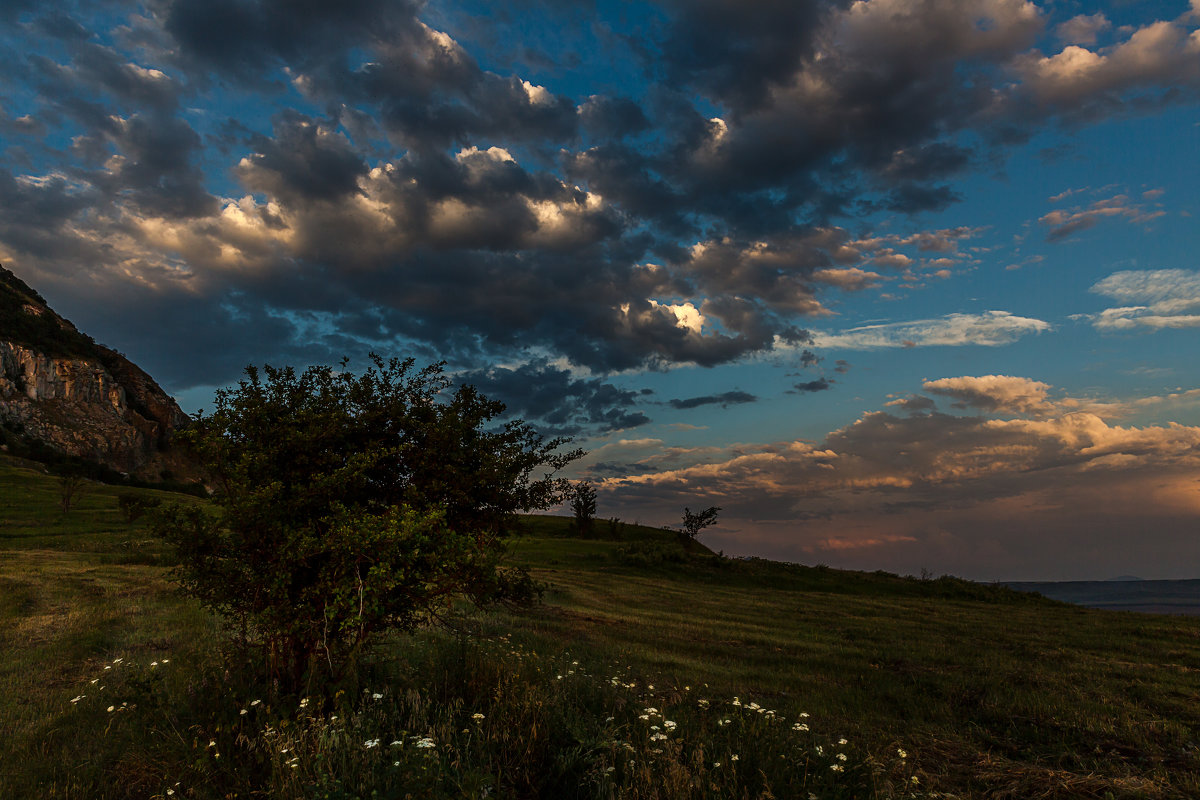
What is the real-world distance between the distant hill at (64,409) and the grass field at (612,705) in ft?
525

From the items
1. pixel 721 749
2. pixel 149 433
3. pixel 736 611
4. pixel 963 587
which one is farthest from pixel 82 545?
pixel 149 433

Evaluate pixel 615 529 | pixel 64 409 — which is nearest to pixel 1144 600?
pixel 615 529

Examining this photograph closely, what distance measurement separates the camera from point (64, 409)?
16250 centimetres

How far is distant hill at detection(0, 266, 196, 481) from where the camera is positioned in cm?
14575

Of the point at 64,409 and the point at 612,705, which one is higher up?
the point at 64,409

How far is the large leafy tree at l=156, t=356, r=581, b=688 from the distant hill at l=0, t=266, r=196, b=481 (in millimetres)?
165651

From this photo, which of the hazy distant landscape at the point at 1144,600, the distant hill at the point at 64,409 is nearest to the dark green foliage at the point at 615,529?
the hazy distant landscape at the point at 1144,600

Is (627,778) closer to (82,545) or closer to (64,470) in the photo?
(82,545)

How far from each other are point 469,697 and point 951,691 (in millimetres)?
11399

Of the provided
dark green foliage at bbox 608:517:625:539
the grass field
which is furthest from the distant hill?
the grass field

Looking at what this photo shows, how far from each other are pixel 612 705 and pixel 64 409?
210 metres

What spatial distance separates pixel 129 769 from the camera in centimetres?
684

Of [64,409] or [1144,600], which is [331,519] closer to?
[1144,600]

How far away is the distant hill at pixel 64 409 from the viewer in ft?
478
